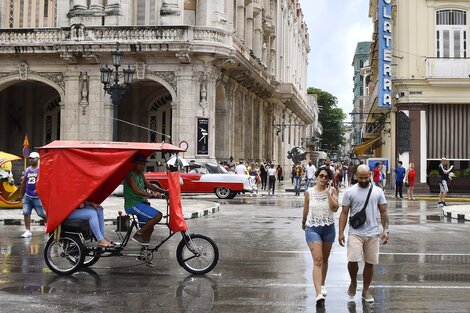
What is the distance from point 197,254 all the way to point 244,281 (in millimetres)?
960

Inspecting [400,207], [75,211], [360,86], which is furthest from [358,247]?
[360,86]

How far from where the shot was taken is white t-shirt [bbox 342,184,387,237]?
7484 mm

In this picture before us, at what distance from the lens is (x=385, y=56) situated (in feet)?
108

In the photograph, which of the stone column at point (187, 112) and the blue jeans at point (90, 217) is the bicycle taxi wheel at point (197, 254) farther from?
the stone column at point (187, 112)

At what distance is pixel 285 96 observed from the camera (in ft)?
176

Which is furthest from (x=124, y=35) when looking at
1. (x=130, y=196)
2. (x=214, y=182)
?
(x=130, y=196)

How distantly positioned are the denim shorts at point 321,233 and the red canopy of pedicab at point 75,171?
10.2ft

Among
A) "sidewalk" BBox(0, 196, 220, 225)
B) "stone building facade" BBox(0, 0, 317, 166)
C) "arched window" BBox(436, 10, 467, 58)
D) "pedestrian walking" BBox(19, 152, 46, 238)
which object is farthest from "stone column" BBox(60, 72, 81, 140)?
"pedestrian walking" BBox(19, 152, 46, 238)

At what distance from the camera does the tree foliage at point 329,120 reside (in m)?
125

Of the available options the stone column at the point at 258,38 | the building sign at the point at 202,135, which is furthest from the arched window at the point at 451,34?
the stone column at the point at 258,38

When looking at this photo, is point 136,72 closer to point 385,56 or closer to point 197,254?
point 385,56

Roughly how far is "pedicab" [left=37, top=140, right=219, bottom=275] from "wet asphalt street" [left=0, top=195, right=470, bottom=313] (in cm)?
25

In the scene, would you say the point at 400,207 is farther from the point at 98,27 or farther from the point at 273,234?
the point at 98,27

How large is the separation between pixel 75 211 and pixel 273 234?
240 inches
